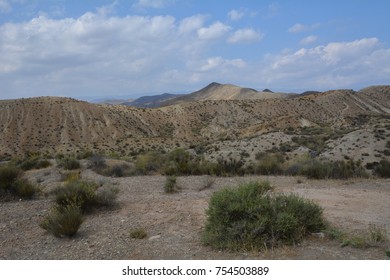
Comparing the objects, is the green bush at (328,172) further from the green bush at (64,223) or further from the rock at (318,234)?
the green bush at (64,223)

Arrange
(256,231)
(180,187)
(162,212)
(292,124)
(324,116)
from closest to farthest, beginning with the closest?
1. (256,231)
2. (162,212)
3. (180,187)
4. (292,124)
5. (324,116)

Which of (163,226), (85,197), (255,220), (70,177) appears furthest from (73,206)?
(70,177)

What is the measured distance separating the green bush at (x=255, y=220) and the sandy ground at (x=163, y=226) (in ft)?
0.93

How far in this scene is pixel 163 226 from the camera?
9586 millimetres

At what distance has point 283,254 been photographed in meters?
6.96

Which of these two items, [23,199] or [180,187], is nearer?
[23,199]

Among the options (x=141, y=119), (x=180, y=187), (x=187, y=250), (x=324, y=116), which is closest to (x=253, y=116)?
(x=324, y=116)

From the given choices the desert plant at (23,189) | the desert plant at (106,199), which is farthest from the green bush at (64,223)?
the desert plant at (23,189)

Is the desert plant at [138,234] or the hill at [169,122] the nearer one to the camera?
the desert plant at [138,234]

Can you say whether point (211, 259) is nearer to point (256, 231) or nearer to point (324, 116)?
point (256, 231)

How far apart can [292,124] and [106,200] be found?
5308 centimetres

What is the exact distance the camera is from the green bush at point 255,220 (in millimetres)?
7453

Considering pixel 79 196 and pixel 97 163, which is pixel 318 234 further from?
pixel 97 163

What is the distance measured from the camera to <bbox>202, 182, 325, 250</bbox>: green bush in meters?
7.45
